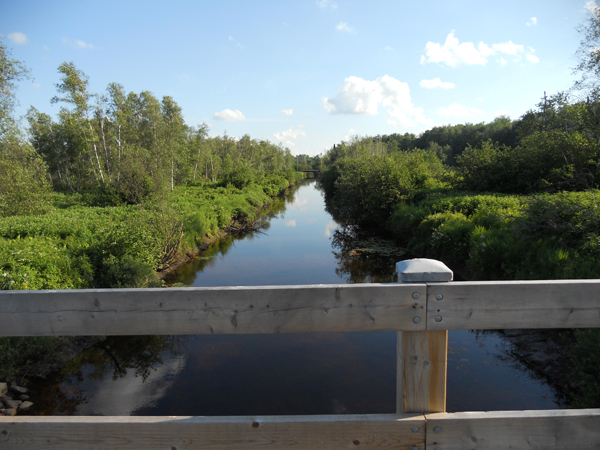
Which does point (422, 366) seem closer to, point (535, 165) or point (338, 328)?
point (338, 328)

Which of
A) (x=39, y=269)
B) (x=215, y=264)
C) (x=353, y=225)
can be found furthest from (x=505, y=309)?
(x=353, y=225)

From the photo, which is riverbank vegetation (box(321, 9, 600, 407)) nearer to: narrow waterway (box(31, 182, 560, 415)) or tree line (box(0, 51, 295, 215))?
narrow waterway (box(31, 182, 560, 415))

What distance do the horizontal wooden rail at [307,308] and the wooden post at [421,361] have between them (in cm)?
5

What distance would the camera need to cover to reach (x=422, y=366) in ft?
5.71

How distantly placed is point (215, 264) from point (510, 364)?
1033 centimetres

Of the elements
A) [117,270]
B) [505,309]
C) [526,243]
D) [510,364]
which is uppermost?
[505,309]

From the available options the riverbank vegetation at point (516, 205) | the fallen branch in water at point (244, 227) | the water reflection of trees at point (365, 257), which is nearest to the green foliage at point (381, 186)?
the riverbank vegetation at point (516, 205)

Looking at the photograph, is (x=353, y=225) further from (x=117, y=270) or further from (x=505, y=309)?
(x=505, y=309)

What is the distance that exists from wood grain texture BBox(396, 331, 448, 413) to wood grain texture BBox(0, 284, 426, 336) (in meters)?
0.08

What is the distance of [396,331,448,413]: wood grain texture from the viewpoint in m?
1.72

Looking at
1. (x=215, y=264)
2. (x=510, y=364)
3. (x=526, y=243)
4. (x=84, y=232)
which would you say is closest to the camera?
(x=510, y=364)

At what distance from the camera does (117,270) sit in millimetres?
8453

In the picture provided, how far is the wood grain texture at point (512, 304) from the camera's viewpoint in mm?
1682

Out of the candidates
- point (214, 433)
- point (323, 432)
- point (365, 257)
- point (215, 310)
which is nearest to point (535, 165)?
point (365, 257)
